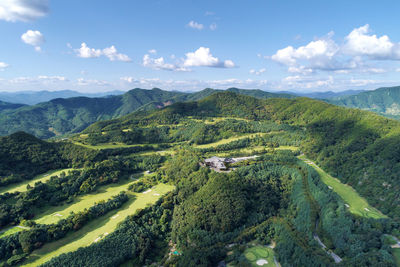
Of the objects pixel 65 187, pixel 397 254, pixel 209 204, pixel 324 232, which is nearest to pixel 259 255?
pixel 209 204

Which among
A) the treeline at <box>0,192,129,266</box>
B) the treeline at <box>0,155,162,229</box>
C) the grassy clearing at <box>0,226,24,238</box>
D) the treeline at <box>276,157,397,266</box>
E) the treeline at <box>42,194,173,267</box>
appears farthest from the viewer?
the treeline at <box>0,155,162,229</box>

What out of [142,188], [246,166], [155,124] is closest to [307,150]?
[246,166]

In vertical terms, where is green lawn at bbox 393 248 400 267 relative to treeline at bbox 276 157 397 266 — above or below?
below

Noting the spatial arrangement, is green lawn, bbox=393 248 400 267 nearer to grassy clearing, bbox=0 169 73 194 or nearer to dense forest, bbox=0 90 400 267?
dense forest, bbox=0 90 400 267

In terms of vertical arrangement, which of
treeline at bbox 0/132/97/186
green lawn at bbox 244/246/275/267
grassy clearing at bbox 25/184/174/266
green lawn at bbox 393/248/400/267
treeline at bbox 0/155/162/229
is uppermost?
treeline at bbox 0/132/97/186

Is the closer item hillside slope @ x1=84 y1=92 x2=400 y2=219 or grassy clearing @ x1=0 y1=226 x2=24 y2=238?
grassy clearing @ x1=0 y1=226 x2=24 y2=238

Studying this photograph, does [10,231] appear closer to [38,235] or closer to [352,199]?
[38,235]

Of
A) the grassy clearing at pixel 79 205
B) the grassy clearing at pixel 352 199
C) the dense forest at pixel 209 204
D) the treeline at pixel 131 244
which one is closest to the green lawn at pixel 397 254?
the dense forest at pixel 209 204

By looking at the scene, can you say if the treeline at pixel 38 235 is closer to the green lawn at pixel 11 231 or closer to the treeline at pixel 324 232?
the green lawn at pixel 11 231

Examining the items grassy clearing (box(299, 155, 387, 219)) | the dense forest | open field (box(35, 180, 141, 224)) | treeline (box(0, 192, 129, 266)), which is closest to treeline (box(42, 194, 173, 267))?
the dense forest
